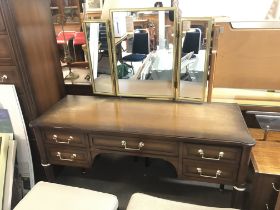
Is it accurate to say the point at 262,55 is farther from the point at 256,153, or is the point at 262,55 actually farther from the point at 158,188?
the point at 158,188

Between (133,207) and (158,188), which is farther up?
(133,207)

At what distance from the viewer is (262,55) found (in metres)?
1.35

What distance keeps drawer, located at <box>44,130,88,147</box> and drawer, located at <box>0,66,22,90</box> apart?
0.32m

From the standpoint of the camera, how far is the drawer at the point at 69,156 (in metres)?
1.37

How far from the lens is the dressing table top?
3.87 feet

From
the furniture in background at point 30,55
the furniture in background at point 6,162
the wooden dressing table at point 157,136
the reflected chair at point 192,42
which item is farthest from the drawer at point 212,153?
the furniture in background at point 6,162

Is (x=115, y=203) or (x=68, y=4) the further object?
(x=68, y=4)

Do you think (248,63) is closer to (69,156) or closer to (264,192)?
(264,192)

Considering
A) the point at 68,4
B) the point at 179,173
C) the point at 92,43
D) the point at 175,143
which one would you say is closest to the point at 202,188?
the point at 179,173

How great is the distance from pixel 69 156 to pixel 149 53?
0.77 m

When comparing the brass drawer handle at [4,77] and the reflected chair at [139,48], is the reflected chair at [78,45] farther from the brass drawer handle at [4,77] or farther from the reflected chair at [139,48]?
the brass drawer handle at [4,77]

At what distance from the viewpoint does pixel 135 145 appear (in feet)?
4.15

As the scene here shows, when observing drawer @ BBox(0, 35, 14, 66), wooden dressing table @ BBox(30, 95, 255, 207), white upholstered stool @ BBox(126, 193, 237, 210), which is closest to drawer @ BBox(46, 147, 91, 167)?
wooden dressing table @ BBox(30, 95, 255, 207)

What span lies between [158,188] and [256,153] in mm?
692
